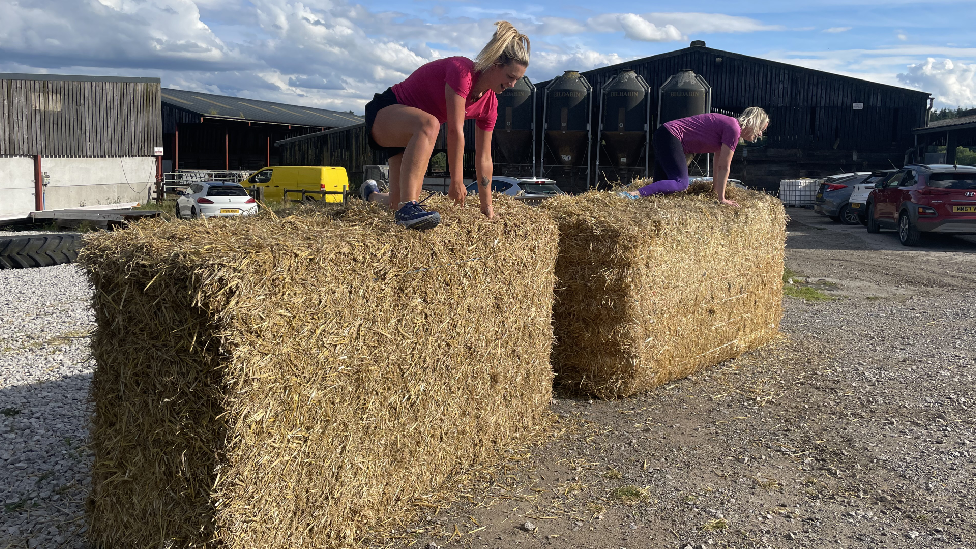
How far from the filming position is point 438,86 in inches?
189

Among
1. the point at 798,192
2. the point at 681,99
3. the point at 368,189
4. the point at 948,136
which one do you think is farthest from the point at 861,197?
the point at 368,189

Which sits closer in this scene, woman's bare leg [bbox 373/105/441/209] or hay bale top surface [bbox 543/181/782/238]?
woman's bare leg [bbox 373/105/441/209]

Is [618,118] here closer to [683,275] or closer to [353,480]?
[683,275]

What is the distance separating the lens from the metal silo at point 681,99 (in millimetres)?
29781

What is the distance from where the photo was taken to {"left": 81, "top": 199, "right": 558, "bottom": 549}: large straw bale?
301cm

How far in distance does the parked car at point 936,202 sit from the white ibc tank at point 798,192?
42.5 ft

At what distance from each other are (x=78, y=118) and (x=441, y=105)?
27503mm

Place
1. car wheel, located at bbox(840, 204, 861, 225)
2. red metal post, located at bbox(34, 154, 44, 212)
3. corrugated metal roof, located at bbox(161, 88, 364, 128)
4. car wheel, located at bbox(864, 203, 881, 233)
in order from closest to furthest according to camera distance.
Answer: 1. car wheel, located at bbox(864, 203, 881, 233)
2. car wheel, located at bbox(840, 204, 861, 225)
3. red metal post, located at bbox(34, 154, 44, 212)
4. corrugated metal roof, located at bbox(161, 88, 364, 128)

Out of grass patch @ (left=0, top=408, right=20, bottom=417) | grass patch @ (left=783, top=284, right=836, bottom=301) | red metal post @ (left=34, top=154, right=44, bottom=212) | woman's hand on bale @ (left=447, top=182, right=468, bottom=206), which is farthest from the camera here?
red metal post @ (left=34, top=154, right=44, bottom=212)

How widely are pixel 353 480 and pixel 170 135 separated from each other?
135 feet

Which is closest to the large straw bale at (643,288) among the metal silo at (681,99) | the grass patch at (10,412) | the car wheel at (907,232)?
the grass patch at (10,412)

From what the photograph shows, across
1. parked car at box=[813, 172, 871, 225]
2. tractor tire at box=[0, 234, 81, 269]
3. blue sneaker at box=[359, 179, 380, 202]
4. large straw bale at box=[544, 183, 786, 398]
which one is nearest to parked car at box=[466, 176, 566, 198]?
parked car at box=[813, 172, 871, 225]

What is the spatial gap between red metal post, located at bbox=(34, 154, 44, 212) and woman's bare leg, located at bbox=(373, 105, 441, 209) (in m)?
25.0

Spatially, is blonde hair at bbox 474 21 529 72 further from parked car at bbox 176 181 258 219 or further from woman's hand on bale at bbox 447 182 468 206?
parked car at bbox 176 181 258 219
